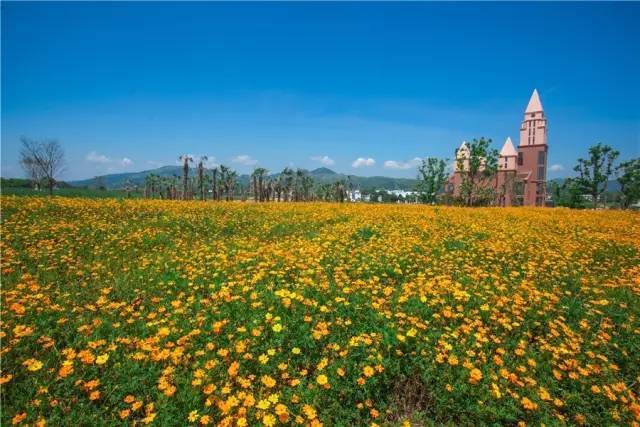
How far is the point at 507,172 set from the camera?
72.9 metres

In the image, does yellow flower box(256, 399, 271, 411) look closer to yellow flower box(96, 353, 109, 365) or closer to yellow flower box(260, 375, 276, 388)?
yellow flower box(260, 375, 276, 388)

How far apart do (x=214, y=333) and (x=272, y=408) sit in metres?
1.64

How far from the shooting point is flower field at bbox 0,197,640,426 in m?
3.52

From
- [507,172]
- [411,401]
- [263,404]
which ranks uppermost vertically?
[507,172]

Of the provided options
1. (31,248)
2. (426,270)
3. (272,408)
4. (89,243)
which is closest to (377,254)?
(426,270)

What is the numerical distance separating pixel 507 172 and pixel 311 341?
80.8m

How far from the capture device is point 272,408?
3418mm

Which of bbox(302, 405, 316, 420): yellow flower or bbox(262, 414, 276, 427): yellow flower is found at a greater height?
bbox(302, 405, 316, 420): yellow flower

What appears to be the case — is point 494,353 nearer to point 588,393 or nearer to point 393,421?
point 588,393

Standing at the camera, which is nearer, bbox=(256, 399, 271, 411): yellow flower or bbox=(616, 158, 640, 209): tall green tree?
bbox=(256, 399, 271, 411): yellow flower

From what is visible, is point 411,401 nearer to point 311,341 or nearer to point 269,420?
point 311,341

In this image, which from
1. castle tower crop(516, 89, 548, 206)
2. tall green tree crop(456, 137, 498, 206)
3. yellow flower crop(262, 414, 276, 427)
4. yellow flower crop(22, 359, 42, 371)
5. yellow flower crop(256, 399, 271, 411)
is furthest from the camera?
castle tower crop(516, 89, 548, 206)

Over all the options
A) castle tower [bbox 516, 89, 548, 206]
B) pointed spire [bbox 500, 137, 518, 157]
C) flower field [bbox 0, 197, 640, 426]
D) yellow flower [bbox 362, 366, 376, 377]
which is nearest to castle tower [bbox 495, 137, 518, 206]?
pointed spire [bbox 500, 137, 518, 157]

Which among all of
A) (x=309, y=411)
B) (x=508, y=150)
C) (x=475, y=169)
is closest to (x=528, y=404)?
(x=309, y=411)
